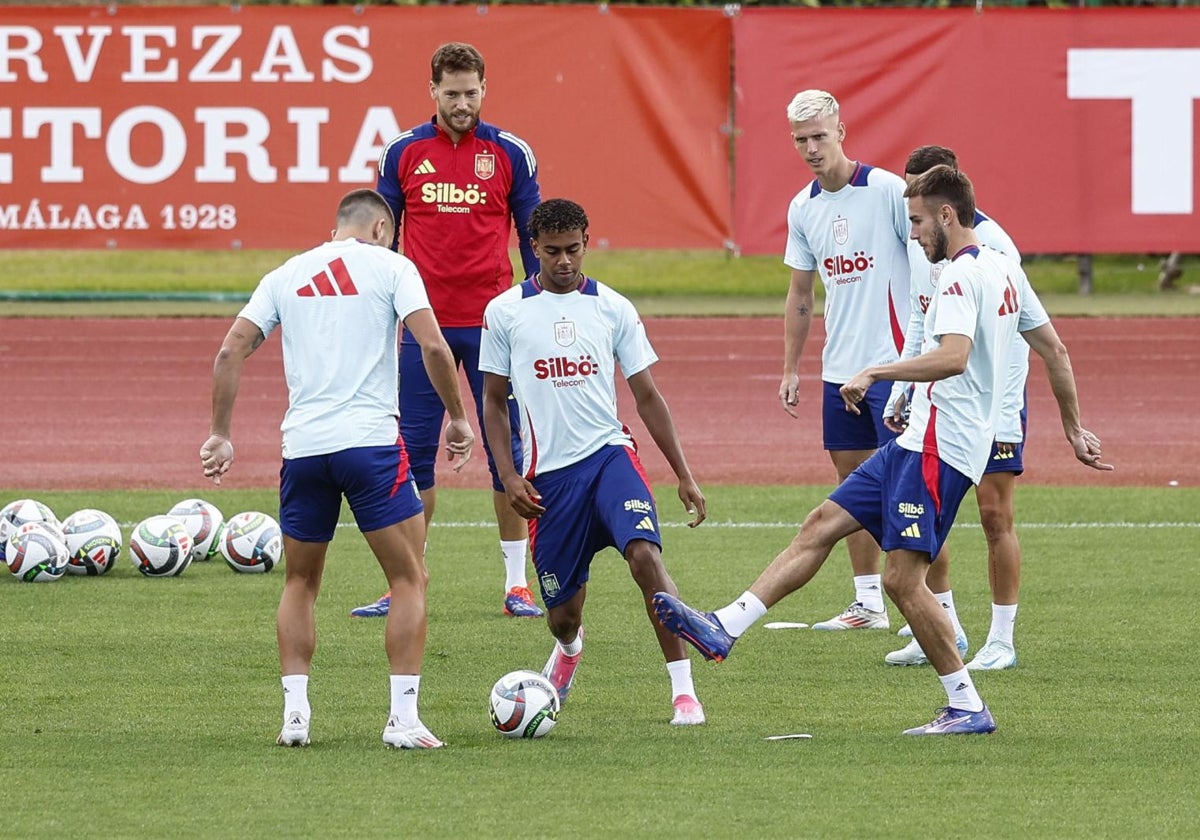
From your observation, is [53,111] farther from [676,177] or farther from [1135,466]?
[1135,466]

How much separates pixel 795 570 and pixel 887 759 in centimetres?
97

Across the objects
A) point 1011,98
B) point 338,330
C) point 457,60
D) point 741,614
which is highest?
point 1011,98

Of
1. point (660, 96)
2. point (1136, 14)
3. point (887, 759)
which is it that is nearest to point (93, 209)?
point (660, 96)

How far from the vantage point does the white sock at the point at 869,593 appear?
371 inches

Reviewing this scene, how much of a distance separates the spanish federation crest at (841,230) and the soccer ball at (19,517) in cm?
474

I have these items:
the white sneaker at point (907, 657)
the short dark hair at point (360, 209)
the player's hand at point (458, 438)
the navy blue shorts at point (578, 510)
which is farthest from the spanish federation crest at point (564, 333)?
the white sneaker at point (907, 657)

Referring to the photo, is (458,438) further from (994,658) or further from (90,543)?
(90,543)

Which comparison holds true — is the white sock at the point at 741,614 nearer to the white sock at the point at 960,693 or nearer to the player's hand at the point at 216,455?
the white sock at the point at 960,693

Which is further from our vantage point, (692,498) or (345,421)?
(692,498)

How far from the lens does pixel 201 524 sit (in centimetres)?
1119

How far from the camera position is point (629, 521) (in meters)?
7.18

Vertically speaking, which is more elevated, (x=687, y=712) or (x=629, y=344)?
(x=629, y=344)

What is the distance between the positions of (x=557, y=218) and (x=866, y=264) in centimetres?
235

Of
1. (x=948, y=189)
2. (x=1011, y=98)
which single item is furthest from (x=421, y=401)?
(x=1011, y=98)
